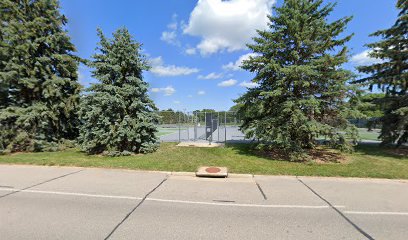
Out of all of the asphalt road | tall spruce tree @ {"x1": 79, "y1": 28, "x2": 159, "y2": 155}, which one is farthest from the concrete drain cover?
tall spruce tree @ {"x1": 79, "y1": 28, "x2": 159, "y2": 155}

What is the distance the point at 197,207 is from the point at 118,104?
7.59 m

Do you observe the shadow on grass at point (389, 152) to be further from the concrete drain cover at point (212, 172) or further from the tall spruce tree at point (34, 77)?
the tall spruce tree at point (34, 77)

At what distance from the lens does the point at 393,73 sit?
41.7ft

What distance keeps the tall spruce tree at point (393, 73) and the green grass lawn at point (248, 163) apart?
5.44 feet

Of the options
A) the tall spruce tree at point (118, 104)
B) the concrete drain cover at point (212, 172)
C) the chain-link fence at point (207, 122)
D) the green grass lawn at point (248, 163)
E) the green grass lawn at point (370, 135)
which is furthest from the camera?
the green grass lawn at point (370, 135)

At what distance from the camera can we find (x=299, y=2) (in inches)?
419

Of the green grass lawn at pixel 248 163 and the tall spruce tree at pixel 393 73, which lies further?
the tall spruce tree at pixel 393 73

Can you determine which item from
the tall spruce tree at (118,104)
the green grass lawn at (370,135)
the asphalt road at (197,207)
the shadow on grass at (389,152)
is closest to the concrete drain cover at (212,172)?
the asphalt road at (197,207)

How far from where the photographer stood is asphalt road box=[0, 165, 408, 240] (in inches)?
156

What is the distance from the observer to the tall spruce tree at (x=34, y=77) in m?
12.2

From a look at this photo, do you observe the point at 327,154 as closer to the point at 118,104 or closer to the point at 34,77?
the point at 118,104

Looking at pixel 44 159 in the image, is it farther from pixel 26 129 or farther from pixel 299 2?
pixel 299 2

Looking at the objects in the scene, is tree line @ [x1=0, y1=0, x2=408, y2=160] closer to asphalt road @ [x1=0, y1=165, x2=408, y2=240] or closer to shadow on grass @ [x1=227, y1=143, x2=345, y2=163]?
shadow on grass @ [x1=227, y1=143, x2=345, y2=163]

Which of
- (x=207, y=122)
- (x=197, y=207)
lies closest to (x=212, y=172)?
(x=197, y=207)
